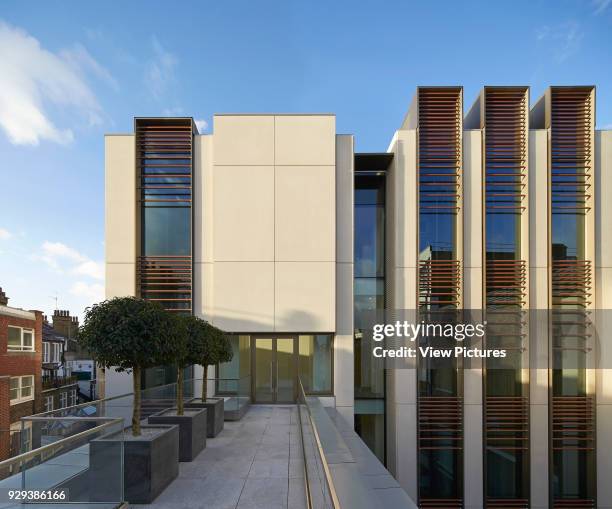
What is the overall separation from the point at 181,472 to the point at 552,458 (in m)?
Answer: 11.1

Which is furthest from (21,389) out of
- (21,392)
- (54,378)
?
(54,378)

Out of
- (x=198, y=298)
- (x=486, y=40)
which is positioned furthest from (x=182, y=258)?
(x=486, y=40)

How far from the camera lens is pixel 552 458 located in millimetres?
12422

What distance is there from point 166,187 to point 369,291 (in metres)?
7.36

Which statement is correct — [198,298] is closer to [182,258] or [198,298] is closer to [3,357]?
[182,258]

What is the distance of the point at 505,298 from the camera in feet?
42.4

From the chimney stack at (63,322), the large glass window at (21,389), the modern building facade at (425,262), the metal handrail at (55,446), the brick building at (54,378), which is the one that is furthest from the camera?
the chimney stack at (63,322)

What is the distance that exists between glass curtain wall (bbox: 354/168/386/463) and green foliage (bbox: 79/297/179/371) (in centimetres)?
879

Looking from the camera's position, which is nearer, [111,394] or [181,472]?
[181,472]

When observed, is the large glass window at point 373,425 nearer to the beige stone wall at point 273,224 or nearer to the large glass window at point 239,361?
the beige stone wall at point 273,224

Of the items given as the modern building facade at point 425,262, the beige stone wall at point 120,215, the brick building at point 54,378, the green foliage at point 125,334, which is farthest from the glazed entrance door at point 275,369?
the brick building at point 54,378

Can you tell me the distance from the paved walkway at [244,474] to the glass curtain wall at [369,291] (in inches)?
176

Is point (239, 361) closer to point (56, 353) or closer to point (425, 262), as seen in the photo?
point (425, 262)

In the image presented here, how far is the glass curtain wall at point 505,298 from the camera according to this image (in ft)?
41.1
